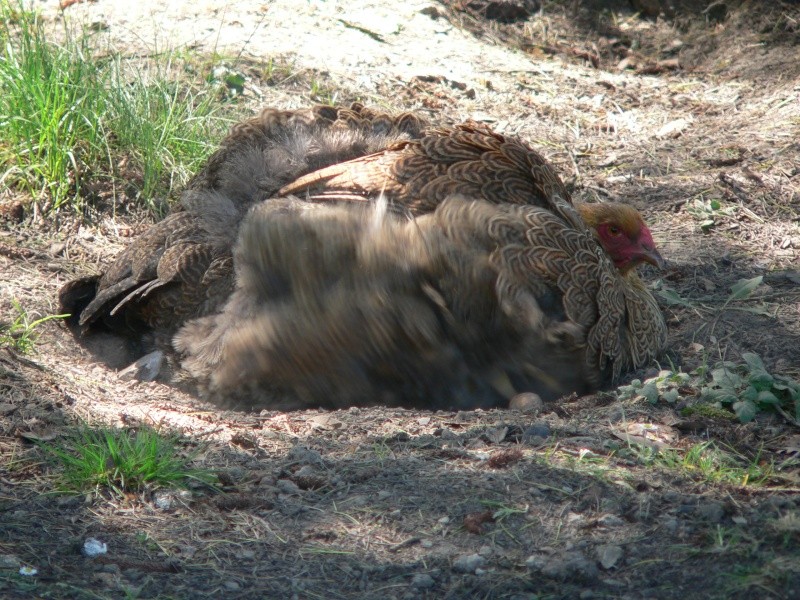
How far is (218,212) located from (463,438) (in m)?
1.74

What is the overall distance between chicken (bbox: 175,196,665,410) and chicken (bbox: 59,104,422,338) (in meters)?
0.24

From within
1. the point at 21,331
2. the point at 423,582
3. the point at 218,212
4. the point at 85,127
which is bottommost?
the point at 21,331

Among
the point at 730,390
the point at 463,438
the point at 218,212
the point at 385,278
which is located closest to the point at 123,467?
the point at 463,438

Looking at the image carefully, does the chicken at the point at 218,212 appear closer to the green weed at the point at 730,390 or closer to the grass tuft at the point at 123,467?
the grass tuft at the point at 123,467

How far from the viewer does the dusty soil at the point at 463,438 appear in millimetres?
2529

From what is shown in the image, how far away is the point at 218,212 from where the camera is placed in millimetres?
4383

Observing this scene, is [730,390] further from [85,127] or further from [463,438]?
[85,127]

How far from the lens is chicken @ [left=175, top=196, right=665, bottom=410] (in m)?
3.87

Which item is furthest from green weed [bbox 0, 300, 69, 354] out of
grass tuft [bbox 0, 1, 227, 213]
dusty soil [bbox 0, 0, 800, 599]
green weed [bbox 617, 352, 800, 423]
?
green weed [bbox 617, 352, 800, 423]

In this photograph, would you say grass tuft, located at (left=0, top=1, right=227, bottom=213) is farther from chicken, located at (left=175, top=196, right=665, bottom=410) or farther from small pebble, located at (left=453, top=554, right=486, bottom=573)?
small pebble, located at (left=453, top=554, right=486, bottom=573)

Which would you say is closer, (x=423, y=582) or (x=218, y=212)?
(x=423, y=582)

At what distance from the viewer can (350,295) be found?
12.8 ft

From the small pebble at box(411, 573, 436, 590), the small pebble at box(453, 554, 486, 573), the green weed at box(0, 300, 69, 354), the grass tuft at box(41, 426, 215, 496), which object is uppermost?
the small pebble at box(453, 554, 486, 573)

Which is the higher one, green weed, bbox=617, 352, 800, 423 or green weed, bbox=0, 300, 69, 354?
green weed, bbox=617, 352, 800, 423
